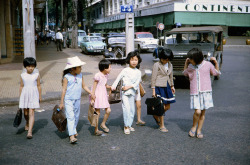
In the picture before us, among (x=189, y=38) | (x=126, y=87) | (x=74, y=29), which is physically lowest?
(x=126, y=87)

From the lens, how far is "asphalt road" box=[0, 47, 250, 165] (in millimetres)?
4180

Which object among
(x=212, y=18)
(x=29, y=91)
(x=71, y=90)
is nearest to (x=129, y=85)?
(x=71, y=90)

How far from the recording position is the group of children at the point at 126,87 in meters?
4.94

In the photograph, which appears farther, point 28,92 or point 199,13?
point 199,13

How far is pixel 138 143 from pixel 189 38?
7.34m

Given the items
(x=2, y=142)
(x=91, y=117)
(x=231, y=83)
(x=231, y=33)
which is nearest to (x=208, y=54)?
(x=231, y=83)

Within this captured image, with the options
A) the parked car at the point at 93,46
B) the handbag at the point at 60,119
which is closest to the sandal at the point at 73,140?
the handbag at the point at 60,119

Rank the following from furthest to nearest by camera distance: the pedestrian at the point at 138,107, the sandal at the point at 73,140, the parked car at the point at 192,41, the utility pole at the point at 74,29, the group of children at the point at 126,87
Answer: the utility pole at the point at 74,29 → the parked car at the point at 192,41 → the pedestrian at the point at 138,107 → the group of children at the point at 126,87 → the sandal at the point at 73,140

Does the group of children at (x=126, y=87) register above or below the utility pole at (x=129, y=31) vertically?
below

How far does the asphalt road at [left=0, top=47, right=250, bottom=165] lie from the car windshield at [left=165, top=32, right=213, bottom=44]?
460 cm

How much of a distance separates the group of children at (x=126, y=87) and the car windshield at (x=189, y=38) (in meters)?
6.11

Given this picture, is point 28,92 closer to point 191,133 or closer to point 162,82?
point 162,82

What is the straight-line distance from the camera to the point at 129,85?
5414mm

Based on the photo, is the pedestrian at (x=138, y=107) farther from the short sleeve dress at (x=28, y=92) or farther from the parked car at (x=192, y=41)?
the parked car at (x=192, y=41)
